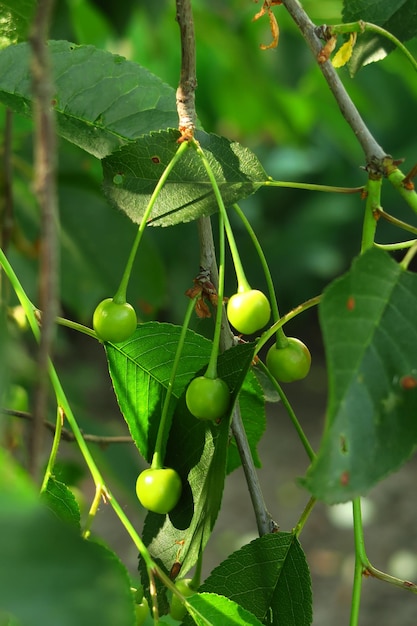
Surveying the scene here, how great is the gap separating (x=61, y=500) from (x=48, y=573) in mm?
227

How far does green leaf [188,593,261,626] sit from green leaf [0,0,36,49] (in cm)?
47

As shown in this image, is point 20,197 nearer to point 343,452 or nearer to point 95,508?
point 95,508

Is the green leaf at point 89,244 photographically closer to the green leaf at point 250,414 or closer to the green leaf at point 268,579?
the green leaf at point 250,414

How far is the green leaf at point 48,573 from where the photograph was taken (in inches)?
12.6

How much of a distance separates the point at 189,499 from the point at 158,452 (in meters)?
0.04

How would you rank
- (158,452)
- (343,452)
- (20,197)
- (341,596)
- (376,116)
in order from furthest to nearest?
(341,596), (376,116), (20,197), (158,452), (343,452)

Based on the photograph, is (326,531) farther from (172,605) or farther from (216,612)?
(216,612)

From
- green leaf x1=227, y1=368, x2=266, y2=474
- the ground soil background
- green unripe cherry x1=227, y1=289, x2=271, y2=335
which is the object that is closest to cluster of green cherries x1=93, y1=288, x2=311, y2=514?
green unripe cherry x1=227, y1=289, x2=271, y2=335

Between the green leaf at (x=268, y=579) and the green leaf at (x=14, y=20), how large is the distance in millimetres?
456

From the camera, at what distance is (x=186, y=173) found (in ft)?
1.99

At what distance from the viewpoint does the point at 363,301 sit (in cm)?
46

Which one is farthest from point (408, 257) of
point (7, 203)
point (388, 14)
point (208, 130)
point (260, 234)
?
point (260, 234)

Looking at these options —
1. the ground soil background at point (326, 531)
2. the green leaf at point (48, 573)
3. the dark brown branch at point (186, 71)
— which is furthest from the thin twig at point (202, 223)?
the ground soil background at point (326, 531)

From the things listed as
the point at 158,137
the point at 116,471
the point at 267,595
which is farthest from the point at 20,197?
the point at 267,595
